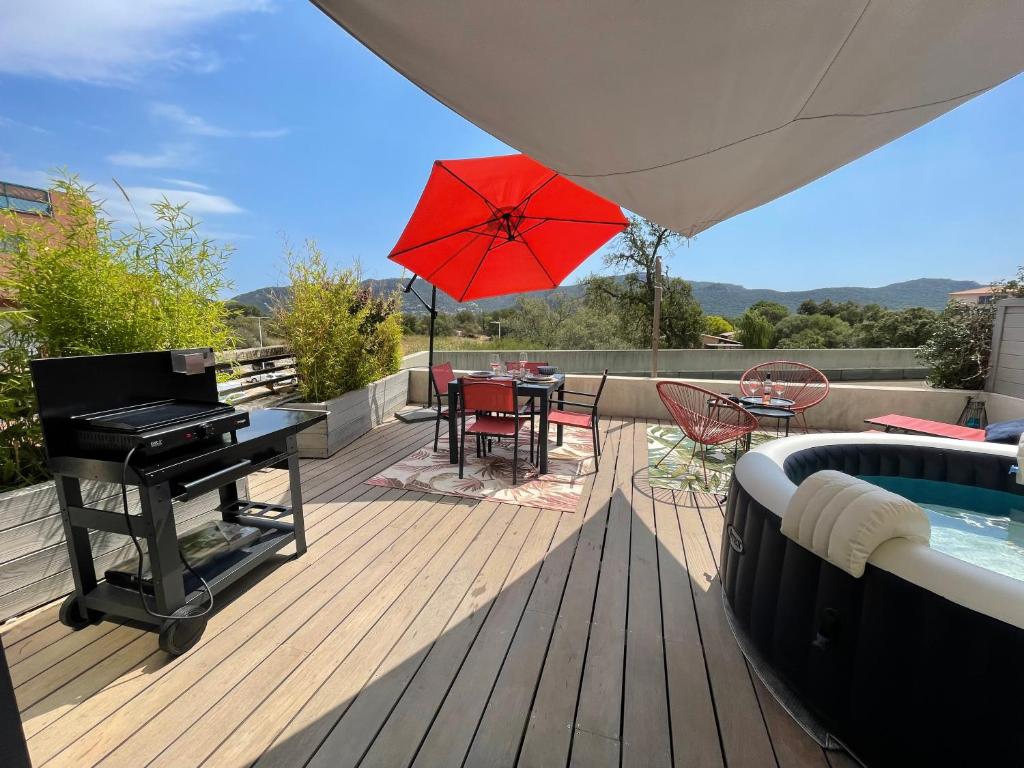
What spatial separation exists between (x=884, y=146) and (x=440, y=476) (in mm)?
3137

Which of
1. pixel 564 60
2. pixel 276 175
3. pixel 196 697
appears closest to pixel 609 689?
pixel 196 697

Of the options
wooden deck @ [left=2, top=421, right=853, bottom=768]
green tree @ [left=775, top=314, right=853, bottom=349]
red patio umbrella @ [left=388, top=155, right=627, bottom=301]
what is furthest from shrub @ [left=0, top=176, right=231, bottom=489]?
green tree @ [left=775, top=314, right=853, bottom=349]

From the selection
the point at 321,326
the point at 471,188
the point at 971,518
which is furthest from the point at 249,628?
the point at 971,518

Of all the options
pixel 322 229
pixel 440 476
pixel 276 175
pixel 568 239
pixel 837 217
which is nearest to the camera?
pixel 440 476

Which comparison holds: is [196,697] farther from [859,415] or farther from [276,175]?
[276,175]

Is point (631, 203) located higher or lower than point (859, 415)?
higher

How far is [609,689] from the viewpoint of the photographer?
1476mm

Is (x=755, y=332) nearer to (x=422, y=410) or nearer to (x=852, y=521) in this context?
(x=422, y=410)

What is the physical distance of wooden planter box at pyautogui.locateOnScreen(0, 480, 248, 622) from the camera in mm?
1704

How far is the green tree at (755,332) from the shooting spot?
1244cm

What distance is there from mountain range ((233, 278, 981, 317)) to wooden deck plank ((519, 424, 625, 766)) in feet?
8.37

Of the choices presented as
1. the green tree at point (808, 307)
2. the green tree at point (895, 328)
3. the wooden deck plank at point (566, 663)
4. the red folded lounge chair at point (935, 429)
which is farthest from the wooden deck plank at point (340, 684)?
the green tree at point (808, 307)

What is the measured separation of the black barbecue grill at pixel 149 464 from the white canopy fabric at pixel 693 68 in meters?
1.46

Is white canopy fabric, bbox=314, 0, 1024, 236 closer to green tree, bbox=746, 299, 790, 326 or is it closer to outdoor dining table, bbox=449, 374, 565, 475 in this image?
outdoor dining table, bbox=449, 374, 565, 475
